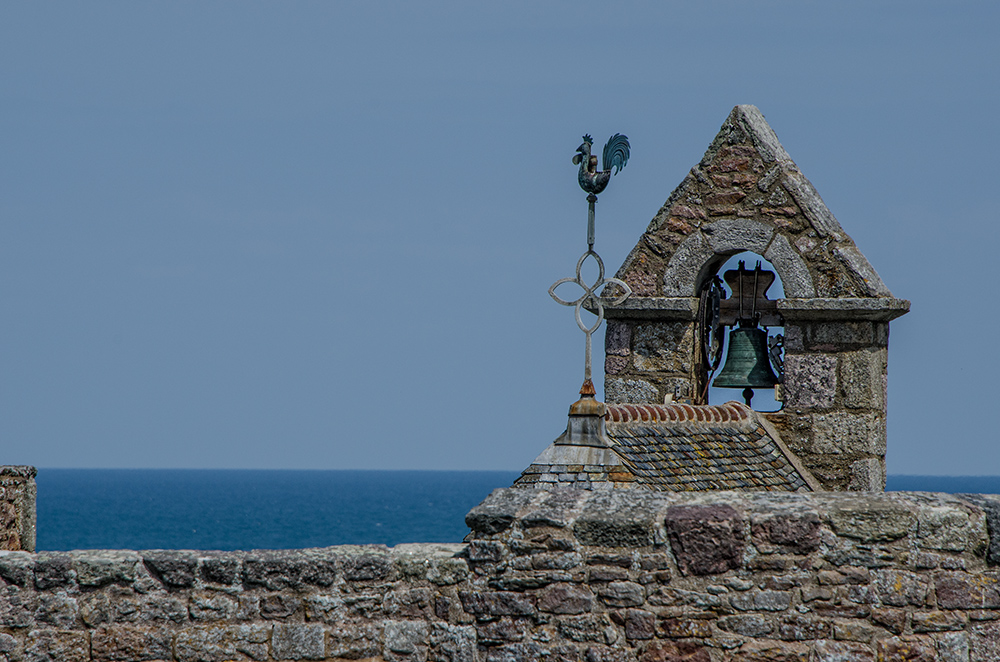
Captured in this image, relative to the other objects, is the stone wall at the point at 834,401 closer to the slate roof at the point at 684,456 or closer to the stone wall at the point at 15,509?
the slate roof at the point at 684,456

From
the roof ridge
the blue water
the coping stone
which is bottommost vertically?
the blue water

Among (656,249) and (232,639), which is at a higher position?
(656,249)

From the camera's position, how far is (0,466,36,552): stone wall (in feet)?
23.5

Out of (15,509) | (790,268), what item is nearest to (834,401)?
(790,268)

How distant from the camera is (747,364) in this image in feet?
29.6

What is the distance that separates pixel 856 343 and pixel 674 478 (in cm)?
274

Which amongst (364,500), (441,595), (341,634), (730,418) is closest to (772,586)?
(441,595)

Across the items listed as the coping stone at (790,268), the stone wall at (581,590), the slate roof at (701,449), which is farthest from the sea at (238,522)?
the stone wall at (581,590)

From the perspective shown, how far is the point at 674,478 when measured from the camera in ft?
21.6

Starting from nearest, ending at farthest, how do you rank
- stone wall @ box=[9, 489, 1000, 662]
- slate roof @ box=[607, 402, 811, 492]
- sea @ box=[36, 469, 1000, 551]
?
stone wall @ box=[9, 489, 1000, 662]
slate roof @ box=[607, 402, 811, 492]
sea @ box=[36, 469, 1000, 551]

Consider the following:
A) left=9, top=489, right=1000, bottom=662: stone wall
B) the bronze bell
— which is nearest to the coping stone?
the bronze bell

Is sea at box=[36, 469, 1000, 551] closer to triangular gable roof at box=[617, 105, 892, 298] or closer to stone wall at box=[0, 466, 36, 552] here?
triangular gable roof at box=[617, 105, 892, 298]

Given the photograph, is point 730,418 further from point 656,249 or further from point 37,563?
point 37,563

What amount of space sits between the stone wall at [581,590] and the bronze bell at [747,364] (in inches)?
156
